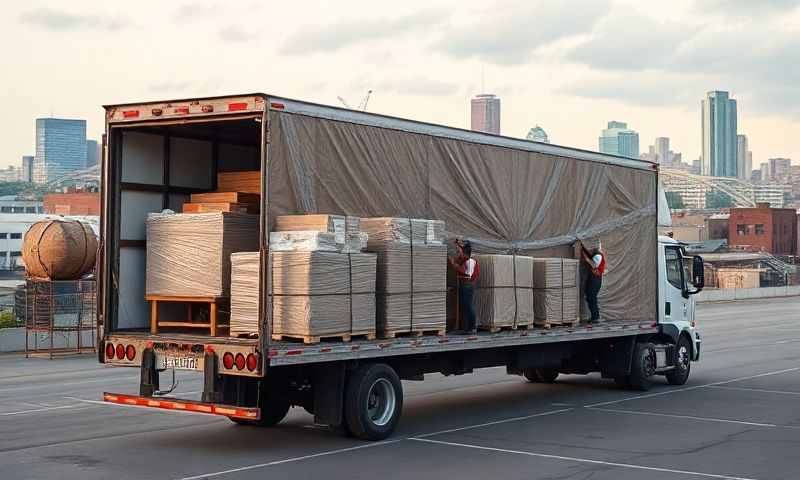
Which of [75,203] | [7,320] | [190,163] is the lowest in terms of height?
[7,320]

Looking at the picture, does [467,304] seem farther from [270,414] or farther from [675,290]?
[675,290]

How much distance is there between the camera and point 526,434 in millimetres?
13391

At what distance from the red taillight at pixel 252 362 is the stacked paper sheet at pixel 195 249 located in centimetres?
105

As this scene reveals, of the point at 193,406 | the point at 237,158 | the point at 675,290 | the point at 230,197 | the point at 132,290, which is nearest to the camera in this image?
the point at 193,406

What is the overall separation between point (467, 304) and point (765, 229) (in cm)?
11328

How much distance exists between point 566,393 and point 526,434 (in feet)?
15.1

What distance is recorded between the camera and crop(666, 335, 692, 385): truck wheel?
1898cm

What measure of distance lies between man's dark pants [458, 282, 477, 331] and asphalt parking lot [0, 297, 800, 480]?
4.28 feet

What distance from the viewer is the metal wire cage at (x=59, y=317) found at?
981 inches

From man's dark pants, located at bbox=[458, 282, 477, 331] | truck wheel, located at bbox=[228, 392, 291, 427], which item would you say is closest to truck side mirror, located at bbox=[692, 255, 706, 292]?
man's dark pants, located at bbox=[458, 282, 477, 331]

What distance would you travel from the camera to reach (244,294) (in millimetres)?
11648

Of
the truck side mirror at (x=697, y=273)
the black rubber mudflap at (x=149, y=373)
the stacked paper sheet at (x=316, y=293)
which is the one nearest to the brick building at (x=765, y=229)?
the truck side mirror at (x=697, y=273)

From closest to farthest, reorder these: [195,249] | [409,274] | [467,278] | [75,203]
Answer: [195,249]
[409,274]
[467,278]
[75,203]

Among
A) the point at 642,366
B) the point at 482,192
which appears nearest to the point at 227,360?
the point at 482,192
